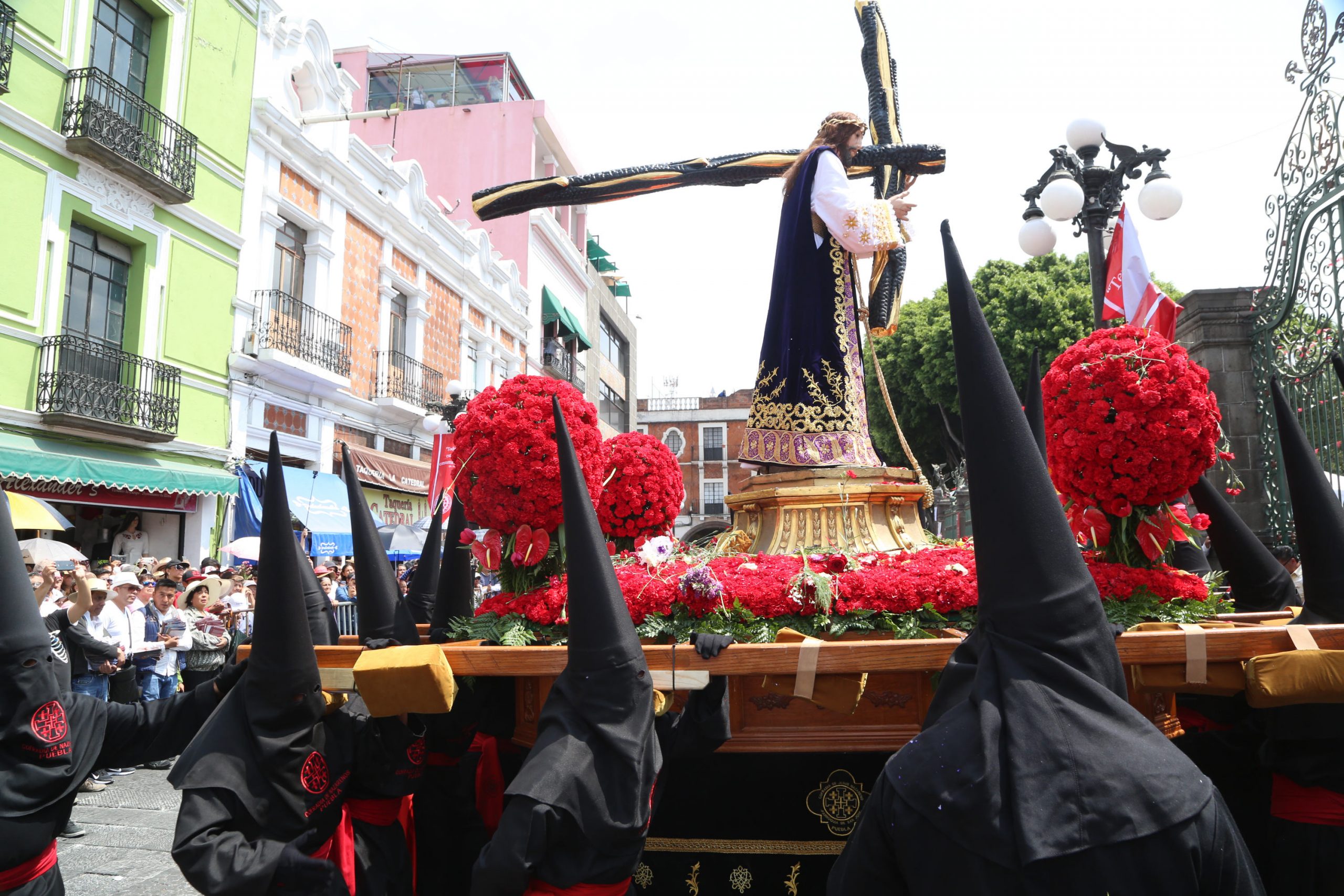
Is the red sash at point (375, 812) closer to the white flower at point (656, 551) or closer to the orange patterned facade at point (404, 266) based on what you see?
the white flower at point (656, 551)

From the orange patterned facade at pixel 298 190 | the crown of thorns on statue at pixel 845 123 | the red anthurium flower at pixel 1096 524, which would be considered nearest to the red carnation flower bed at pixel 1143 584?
the red anthurium flower at pixel 1096 524

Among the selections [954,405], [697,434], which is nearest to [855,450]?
[954,405]

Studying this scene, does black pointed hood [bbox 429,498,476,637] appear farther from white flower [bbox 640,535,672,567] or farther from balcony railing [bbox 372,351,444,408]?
balcony railing [bbox 372,351,444,408]

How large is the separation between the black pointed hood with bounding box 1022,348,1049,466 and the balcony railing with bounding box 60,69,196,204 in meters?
14.3

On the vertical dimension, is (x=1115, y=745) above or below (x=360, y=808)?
above

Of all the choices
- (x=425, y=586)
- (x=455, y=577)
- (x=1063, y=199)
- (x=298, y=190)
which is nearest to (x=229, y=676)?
(x=455, y=577)

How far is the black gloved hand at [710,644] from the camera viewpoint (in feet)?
10.4

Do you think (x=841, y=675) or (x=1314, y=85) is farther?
(x=1314, y=85)

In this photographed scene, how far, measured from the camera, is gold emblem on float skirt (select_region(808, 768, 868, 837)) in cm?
370

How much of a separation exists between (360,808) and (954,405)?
69.8 ft

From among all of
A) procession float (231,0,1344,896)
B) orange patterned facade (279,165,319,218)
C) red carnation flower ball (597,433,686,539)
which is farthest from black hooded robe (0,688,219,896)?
orange patterned facade (279,165,319,218)

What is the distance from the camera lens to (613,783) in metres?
2.88

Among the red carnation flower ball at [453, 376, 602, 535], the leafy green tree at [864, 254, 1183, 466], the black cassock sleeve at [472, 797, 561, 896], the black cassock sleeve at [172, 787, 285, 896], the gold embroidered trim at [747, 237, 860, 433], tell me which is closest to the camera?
the black cassock sleeve at [472, 797, 561, 896]

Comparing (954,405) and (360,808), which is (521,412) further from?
(954,405)
